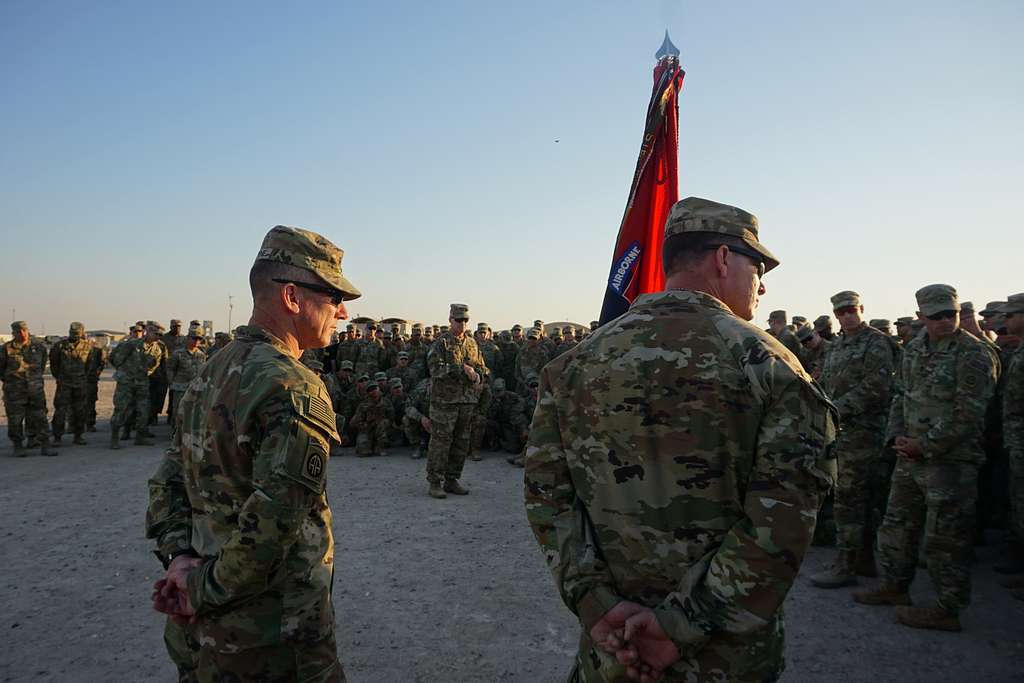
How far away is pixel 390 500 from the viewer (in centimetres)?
750

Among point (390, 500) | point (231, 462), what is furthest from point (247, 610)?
point (390, 500)

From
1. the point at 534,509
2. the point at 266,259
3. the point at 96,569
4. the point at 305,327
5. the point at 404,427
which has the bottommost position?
the point at 96,569

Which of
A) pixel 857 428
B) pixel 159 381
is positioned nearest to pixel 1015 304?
pixel 857 428

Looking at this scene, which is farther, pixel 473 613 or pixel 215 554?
pixel 473 613

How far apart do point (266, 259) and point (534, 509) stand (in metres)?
1.33

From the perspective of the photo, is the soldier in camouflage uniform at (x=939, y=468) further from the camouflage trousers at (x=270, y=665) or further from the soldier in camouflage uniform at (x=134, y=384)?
the soldier in camouflage uniform at (x=134, y=384)

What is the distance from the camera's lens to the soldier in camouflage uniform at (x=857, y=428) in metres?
5.23

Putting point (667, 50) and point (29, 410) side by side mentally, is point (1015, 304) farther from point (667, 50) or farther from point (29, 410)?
point (29, 410)

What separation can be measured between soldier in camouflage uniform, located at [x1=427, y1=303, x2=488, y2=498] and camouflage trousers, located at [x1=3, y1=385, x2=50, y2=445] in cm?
734

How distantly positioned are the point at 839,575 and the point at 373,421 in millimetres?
7998

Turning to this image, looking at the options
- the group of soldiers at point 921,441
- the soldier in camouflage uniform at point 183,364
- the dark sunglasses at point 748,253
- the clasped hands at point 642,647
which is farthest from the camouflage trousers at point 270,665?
the soldier in camouflage uniform at point 183,364

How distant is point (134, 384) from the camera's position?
36.7 feet

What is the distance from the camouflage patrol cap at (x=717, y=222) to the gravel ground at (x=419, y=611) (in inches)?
112

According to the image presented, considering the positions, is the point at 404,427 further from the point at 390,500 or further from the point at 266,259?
the point at 266,259
